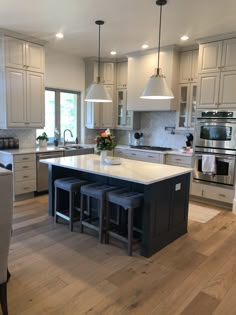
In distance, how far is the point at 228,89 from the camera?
4176mm

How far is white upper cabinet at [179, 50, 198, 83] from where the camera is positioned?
4812mm

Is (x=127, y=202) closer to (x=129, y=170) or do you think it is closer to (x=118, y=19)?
(x=129, y=170)

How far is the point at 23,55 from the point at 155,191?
11.2ft

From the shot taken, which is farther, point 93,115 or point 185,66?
point 93,115

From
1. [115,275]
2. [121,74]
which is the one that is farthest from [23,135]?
[115,275]

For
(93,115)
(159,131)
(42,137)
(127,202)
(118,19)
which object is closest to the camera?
(127,202)

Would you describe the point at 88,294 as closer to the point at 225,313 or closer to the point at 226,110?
the point at 225,313

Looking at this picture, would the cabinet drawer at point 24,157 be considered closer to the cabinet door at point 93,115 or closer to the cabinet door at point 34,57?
the cabinet door at point 34,57

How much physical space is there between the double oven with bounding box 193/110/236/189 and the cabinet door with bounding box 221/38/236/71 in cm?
72

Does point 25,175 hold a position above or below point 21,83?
below

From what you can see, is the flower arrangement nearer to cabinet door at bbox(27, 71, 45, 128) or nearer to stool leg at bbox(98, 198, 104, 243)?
stool leg at bbox(98, 198, 104, 243)

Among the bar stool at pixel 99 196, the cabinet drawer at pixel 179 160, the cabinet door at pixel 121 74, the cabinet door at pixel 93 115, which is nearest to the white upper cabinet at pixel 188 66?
the cabinet door at pixel 121 74

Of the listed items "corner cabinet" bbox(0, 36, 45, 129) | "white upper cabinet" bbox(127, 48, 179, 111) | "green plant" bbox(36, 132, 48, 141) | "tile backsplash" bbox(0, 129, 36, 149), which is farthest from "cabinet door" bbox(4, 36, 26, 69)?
"white upper cabinet" bbox(127, 48, 179, 111)

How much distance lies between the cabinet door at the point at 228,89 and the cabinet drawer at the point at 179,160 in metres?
1.10
